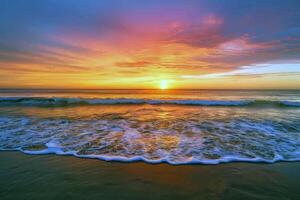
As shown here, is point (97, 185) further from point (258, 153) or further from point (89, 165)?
point (258, 153)

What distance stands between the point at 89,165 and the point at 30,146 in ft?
7.50

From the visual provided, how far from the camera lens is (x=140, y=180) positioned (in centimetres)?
292

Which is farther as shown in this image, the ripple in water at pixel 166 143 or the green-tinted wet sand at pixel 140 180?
the ripple in water at pixel 166 143

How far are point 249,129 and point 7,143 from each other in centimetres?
824

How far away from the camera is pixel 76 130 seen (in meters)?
6.38

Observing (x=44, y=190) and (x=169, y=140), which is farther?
(x=169, y=140)

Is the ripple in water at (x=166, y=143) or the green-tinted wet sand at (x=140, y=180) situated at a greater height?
the ripple in water at (x=166, y=143)

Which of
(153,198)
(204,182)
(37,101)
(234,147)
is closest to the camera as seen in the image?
(153,198)

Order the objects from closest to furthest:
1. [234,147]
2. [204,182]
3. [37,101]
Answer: [204,182] → [234,147] → [37,101]

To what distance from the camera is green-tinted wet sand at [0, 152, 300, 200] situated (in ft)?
8.28

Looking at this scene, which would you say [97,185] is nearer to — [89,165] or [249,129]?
[89,165]

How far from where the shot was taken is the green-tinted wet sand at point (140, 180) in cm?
252

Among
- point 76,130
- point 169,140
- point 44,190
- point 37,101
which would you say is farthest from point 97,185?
point 37,101

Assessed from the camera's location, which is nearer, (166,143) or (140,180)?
(140,180)
